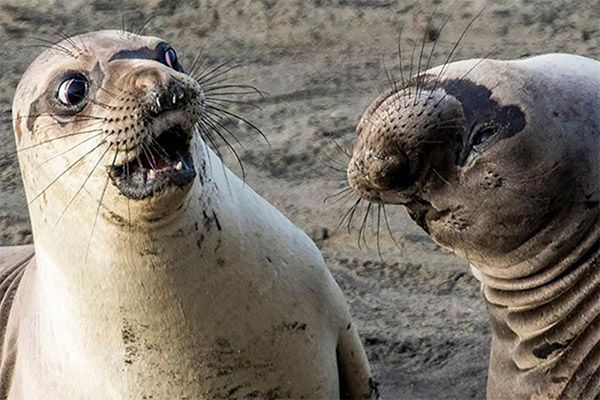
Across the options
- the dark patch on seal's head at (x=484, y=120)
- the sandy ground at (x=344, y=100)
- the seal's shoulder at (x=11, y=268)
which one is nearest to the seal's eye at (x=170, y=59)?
the dark patch on seal's head at (x=484, y=120)

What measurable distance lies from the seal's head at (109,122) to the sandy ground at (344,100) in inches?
71.1

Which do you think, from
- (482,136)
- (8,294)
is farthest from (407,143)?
(8,294)

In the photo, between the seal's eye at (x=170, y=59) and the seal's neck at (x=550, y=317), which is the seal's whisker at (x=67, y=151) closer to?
the seal's eye at (x=170, y=59)

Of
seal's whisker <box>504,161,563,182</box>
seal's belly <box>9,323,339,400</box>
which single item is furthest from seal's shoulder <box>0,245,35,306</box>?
seal's whisker <box>504,161,563,182</box>

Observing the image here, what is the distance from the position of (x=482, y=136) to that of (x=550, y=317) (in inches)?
23.0

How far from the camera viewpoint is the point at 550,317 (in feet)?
16.1

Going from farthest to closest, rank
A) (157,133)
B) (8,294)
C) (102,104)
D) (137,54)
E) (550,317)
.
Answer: (8,294), (550,317), (137,54), (102,104), (157,133)

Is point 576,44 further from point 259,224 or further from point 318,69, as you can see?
point 259,224

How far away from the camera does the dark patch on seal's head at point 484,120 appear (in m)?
4.69

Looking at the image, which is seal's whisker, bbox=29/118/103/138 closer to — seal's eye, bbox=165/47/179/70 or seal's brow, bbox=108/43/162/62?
seal's brow, bbox=108/43/162/62

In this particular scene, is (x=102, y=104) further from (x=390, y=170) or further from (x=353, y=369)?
(x=353, y=369)

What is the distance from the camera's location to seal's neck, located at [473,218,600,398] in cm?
479

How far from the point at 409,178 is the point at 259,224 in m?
0.55

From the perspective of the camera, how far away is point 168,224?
4688mm
